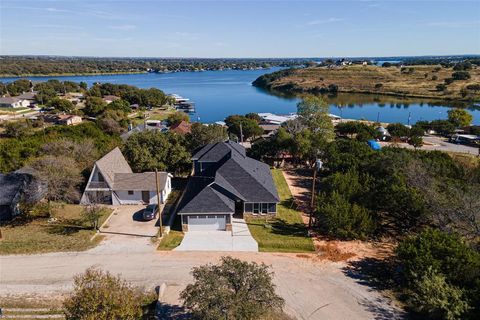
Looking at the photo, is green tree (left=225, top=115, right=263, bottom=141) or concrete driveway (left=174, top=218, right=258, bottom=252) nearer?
concrete driveway (left=174, top=218, right=258, bottom=252)

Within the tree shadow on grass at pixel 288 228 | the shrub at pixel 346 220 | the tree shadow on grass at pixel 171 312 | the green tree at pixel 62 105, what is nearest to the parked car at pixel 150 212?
the tree shadow on grass at pixel 288 228

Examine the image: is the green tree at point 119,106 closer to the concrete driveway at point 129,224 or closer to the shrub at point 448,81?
the concrete driveway at point 129,224

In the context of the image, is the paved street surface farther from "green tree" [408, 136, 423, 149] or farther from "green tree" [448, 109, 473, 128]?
"green tree" [448, 109, 473, 128]

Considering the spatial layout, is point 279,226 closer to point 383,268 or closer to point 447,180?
point 383,268

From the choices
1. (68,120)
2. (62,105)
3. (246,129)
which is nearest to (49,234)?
(246,129)

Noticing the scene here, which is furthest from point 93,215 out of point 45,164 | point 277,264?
point 277,264

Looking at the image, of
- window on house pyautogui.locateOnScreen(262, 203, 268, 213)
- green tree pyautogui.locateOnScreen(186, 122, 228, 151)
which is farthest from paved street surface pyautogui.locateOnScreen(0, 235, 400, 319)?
green tree pyautogui.locateOnScreen(186, 122, 228, 151)
